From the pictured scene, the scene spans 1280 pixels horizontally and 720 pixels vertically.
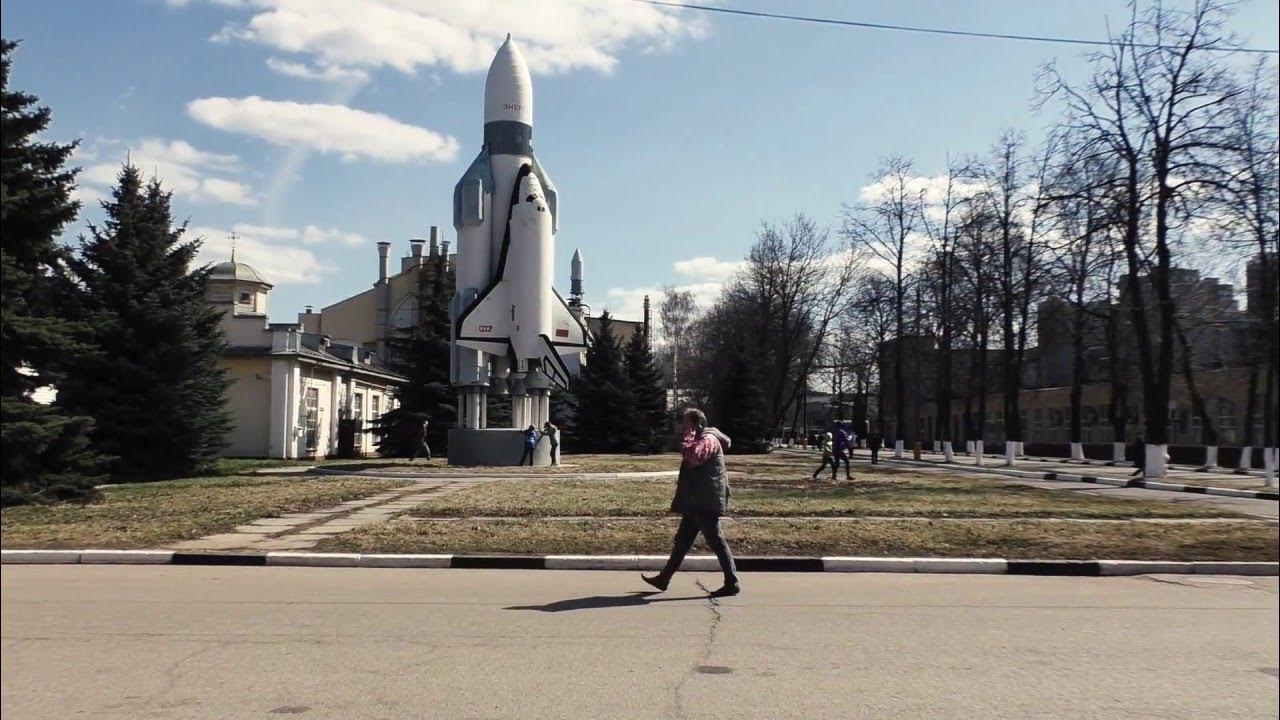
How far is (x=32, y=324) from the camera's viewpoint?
523 inches

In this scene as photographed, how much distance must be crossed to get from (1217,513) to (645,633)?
1338cm

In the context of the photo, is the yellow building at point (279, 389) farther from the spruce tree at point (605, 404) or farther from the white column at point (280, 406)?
the spruce tree at point (605, 404)

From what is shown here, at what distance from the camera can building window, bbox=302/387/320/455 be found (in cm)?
4179

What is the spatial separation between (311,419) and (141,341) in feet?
53.9

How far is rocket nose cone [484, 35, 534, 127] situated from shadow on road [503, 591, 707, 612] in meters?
28.5

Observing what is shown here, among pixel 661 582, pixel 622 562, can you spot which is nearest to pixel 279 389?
pixel 622 562

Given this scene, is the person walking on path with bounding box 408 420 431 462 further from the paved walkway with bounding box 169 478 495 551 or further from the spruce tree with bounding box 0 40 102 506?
the spruce tree with bounding box 0 40 102 506

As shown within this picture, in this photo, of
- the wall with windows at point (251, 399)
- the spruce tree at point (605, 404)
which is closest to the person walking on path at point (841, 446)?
the wall with windows at point (251, 399)

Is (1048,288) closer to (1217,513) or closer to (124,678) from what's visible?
(1217,513)

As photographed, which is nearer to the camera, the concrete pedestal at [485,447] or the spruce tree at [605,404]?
the concrete pedestal at [485,447]

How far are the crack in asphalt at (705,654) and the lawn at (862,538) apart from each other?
296 cm

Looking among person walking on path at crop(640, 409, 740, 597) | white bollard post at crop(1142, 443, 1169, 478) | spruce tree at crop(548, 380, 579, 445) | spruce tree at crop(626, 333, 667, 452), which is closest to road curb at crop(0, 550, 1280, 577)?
person walking on path at crop(640, 409, 740, 597)

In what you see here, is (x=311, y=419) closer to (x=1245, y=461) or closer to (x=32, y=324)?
(x=32, y=324)

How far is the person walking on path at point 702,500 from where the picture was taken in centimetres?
891
